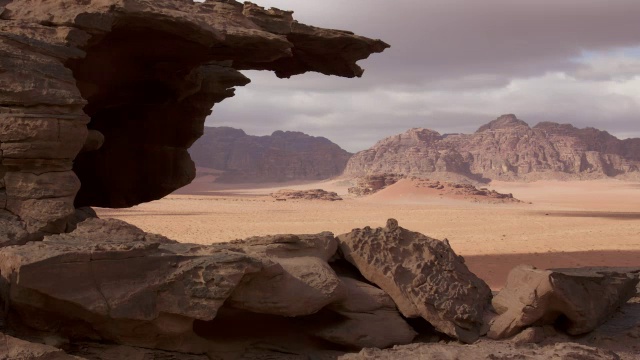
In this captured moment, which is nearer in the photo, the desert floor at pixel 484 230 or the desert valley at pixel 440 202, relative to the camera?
the desert floor at pixel 484 230

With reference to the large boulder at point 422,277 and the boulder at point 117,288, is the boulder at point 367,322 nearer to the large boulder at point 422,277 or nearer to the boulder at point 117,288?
the large boulder at point 422,277

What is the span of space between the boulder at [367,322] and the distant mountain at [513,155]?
75.3 m

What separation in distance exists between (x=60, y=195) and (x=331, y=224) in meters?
22.3

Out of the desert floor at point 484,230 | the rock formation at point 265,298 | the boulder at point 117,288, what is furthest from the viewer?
the desert floor at point 484,230

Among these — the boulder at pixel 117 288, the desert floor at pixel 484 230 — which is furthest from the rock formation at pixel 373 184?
the boulder at pixel 117 288

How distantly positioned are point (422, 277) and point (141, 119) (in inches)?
291

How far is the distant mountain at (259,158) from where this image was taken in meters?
98.9

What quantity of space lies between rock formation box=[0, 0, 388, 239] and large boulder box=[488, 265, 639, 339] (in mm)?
4451

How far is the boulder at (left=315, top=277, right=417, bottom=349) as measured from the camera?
6609mm

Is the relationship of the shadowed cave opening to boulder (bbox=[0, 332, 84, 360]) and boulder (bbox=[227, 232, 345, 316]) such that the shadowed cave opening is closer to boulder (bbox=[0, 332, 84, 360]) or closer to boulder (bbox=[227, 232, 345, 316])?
boulder (bbox=[227, 232, 345, 316])

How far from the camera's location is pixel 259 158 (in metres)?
108

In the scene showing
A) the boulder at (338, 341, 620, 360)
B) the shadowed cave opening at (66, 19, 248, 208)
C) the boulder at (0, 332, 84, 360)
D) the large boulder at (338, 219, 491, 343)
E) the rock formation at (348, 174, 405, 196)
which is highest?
the shadowed cave opening at (66, 19, 248, 208)

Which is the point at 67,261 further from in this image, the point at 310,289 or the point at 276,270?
the point at 310,289

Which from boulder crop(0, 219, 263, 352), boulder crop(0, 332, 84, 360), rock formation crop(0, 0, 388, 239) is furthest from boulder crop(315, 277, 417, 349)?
rock formation crop(0, 0, 388, 239)
